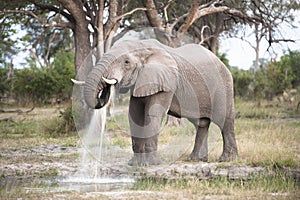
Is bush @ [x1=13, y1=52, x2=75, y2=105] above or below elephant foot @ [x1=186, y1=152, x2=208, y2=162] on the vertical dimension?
above

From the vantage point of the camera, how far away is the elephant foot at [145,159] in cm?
914

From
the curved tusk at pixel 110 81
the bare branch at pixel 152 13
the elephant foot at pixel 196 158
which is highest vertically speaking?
the bare branch at pixel 152 13

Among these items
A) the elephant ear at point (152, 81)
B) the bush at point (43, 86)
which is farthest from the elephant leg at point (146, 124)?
the bush at point (43, 86)

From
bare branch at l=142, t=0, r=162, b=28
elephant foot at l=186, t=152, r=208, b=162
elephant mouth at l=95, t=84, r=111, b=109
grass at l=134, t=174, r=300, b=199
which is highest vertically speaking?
bare branch at l=142, t=0, r=162, b=28

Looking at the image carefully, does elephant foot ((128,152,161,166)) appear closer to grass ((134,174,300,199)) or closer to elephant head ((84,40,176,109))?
grass ((134,174,300,199))

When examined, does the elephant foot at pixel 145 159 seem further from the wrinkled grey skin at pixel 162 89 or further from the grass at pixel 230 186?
the grass at pixel 230 186

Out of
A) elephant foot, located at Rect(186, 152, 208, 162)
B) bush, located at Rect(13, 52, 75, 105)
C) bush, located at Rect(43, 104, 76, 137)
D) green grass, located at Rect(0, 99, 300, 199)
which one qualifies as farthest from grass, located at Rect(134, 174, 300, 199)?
bush, located at Rect(13, 52, 75, 105)

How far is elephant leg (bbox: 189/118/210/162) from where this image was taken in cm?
1006

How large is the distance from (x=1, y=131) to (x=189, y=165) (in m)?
7.77

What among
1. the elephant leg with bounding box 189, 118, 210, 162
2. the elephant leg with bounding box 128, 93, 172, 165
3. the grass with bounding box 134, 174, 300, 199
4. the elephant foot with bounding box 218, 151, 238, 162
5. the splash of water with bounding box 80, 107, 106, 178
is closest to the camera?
the grass with bounding box 134, 174, 300, 199

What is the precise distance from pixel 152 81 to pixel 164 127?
1443 mm

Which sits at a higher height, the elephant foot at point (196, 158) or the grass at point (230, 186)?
the elephant foot at point (196, 158)

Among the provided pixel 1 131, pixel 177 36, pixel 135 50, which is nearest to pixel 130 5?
pixel 177 36

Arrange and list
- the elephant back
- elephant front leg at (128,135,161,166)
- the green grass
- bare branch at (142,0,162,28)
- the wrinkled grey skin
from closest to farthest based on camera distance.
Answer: the green grass
the wrinkled grey skin
elephant front leg at (128,135,161,166)
the elephant back
bare branch at (142,0,162,28)
